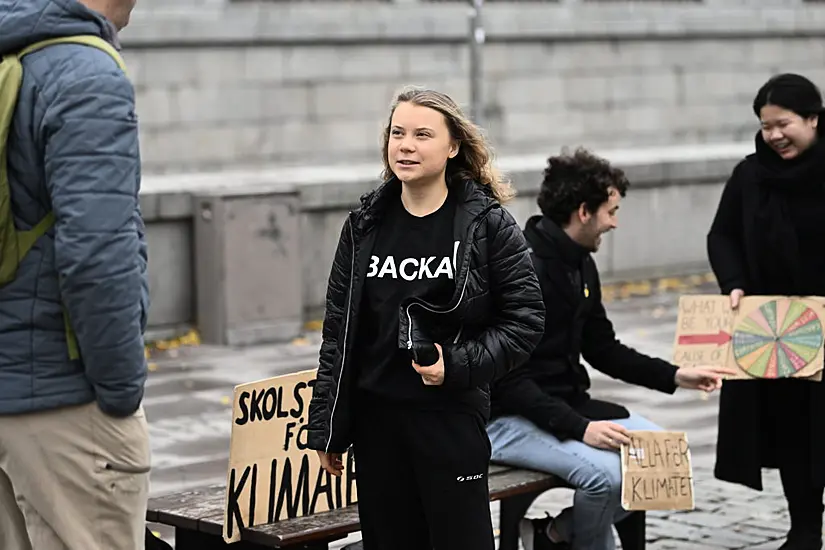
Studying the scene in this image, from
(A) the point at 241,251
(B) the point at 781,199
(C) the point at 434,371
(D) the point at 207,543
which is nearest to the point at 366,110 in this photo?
(A) the point at 241,251

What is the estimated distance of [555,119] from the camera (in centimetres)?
A: 1698

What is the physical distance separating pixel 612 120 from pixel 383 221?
1324 centimetres

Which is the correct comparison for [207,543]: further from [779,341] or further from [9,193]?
[779,341]

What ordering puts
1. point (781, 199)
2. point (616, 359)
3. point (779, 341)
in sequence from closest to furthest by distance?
point (616, 359) < point (779, 341) < point (781, 199)

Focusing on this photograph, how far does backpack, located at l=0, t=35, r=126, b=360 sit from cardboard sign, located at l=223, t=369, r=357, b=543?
4.11 feet

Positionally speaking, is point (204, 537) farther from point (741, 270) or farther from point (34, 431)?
point (741, 270)

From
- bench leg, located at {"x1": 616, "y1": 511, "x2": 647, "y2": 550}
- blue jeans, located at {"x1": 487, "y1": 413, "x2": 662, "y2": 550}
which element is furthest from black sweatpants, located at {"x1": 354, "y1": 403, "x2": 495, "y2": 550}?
bench leg, located at {"x1": 616, "y1": 511, "x2": 647, "y2": 550}

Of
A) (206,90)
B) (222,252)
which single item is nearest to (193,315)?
(222,252)

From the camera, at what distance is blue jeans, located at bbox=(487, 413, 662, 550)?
560 cm

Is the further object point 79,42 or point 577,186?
point 577,186

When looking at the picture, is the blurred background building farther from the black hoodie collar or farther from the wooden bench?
the wooden bench

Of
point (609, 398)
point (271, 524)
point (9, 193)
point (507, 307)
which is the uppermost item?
point (9, 193)

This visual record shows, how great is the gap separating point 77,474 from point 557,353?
7.25 feet

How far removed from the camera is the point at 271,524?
16.7 feet
